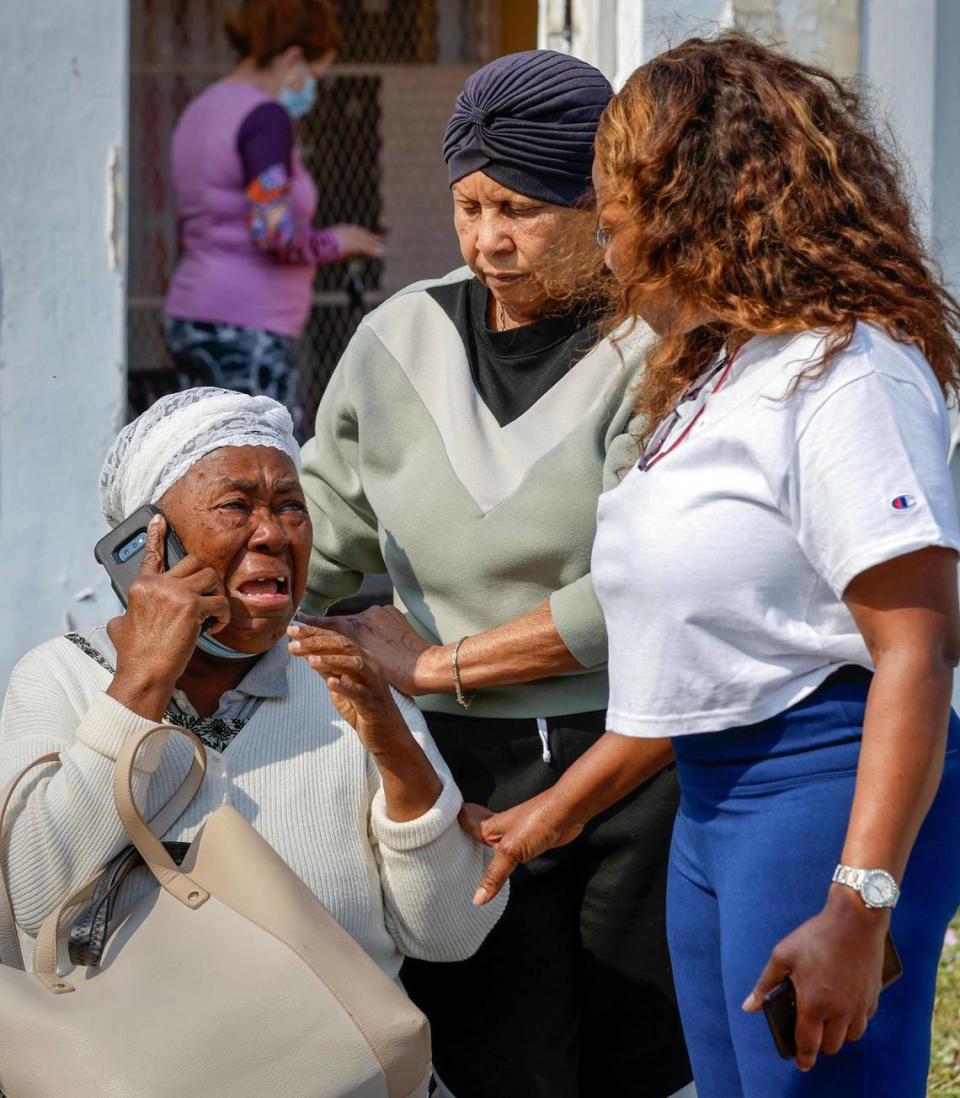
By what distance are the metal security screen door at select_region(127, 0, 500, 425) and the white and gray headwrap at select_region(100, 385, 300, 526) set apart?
4962mm

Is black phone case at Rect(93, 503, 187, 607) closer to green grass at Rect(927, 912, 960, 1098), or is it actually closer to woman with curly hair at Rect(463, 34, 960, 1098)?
woman with curly hair at Rect(463, 34, 960, 1098)

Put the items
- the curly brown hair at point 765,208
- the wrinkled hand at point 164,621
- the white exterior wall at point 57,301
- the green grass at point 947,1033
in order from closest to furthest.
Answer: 1. the curly brown hair at point 765,208
2. the wrinkled hand at point 164,621
3. the green grass at point 947,1033
4. the white exterior wall at point 57,301

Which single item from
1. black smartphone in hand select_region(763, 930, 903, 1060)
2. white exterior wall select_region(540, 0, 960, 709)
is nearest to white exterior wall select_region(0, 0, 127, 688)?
white exterior wall select_region(540, 0, 960, 709)

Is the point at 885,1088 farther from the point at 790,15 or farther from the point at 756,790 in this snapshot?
the point at 790,15

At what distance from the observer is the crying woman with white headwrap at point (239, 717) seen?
7.75 feet

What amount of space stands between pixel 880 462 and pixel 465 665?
1038mm

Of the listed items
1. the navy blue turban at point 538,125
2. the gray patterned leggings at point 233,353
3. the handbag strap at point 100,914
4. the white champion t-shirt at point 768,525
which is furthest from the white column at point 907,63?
the handbag strap at point 100,914

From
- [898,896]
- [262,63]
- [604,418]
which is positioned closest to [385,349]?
[604,418]

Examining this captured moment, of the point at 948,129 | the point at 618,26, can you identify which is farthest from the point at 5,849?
the point at 948,129

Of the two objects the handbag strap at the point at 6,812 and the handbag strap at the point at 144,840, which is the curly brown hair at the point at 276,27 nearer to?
the handbag strap at the point at 6,812

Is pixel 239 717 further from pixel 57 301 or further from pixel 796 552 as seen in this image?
pixel 57 301

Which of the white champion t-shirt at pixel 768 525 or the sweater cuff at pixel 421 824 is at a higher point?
the white champion t-shirt at pixel 768 525

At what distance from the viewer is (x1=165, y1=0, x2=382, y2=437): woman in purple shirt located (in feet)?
19.3

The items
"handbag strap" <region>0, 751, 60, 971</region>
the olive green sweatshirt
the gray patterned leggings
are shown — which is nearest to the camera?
"handbag strap" <region>0, 751, 60, 971</region>
